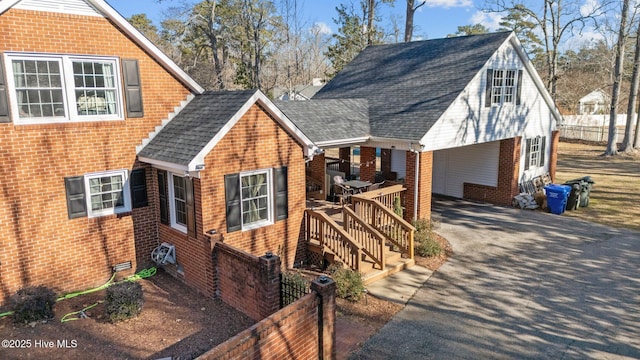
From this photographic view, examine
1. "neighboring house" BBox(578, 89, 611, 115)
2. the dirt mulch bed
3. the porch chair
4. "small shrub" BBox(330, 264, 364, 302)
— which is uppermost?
"neighboring house" BBox(578, 89, 611, 115)


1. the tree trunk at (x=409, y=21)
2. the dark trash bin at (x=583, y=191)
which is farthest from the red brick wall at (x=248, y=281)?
the tree trunk at (x=409, y=21)

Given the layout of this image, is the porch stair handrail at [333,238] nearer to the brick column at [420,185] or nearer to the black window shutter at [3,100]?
the brick column at [420,185]

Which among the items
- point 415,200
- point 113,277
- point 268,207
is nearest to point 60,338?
point 113,277

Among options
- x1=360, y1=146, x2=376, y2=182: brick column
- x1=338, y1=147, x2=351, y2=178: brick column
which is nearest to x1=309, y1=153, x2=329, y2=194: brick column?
x1=360, y1=146, x2=376, y2=182: brick column

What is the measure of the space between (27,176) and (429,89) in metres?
12.4

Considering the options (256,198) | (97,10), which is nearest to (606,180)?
(256,198)

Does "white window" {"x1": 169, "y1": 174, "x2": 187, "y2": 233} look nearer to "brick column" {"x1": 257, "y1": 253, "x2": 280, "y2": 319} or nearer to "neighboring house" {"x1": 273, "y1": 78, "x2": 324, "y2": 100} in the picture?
"brick column" {"x1": 257, "y1": 253, "x2": 280, "y2": 319}

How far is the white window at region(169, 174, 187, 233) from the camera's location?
9.94m

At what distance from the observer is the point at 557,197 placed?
16594 mm

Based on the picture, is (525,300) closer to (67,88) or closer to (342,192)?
(342,192)

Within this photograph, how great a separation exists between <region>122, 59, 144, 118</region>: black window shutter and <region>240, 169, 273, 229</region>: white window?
306 centimetres

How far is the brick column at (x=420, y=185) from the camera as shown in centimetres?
1356

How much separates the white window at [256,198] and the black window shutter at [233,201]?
0.13 m

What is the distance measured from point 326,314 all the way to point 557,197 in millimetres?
13370
